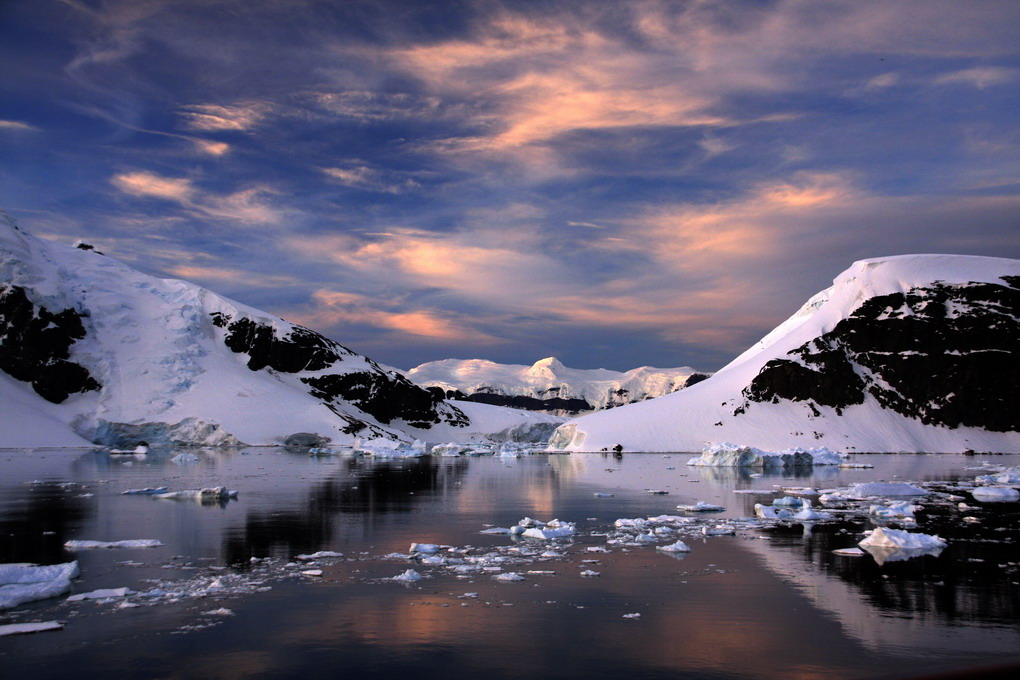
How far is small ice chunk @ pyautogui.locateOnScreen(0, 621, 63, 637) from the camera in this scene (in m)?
9.15

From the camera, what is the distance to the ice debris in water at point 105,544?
15141 mm

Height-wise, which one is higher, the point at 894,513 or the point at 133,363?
the point at 133,363

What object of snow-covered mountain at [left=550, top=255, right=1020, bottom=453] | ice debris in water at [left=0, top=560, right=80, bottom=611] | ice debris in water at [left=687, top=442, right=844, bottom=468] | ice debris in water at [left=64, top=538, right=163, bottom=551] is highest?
snow-covered mountain at [left=550, top=255, right=1020, bottom=453]

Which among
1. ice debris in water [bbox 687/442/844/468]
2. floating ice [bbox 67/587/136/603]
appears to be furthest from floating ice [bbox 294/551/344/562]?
ice debris in water [bbox 687/442/844/468]

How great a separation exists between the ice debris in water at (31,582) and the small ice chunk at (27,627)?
3.83 feet

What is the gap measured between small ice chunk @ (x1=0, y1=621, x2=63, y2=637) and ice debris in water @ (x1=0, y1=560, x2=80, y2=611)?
1.17 metres

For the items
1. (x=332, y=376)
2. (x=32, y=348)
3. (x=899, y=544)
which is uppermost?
(x=32, y=348)

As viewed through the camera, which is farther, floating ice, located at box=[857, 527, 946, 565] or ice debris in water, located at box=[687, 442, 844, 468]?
ice debris in water, located at box=[687, 442, 844, 468]

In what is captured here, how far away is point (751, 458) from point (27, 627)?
48271mm

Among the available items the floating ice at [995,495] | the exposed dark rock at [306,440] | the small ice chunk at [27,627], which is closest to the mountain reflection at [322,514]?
the small ice chunk at [27,627]

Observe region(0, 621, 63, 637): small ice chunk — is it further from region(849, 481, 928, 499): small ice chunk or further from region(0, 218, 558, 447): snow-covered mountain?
region(0, 218, 558, 447): snow-covered mountain

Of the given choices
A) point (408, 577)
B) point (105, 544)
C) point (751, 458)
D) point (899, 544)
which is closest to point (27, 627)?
point (408, 577)

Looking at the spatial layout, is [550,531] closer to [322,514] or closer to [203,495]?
[322,514]

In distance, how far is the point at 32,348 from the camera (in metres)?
85.1
